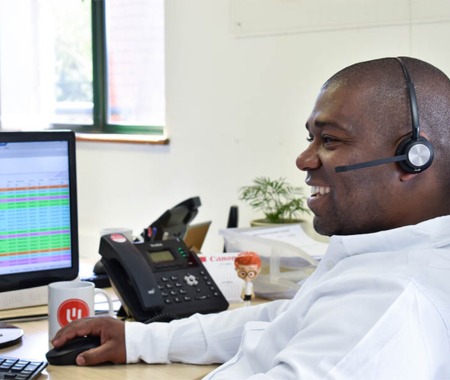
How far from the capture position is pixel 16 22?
211 inches

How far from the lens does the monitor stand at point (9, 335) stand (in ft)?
5.42

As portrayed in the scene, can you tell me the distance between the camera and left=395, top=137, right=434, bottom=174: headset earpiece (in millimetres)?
1218

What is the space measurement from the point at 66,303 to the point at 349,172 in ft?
2.31

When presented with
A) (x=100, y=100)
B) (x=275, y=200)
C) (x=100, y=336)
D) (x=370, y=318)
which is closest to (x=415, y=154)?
(x=370, y=318)

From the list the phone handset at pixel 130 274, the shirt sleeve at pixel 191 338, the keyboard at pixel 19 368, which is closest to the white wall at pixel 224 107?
the phone handset at pixel 130 274

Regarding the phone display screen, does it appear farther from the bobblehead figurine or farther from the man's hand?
the man's hand

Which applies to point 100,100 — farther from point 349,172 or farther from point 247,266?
point 349,172

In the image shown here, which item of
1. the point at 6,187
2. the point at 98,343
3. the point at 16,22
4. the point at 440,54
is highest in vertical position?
the point at 16,22

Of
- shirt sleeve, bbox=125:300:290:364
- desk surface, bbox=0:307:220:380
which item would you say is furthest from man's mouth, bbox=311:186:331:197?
desk surface, bbox=0:307:220:380

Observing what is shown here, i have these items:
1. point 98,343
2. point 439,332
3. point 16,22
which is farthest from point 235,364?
point 16,22

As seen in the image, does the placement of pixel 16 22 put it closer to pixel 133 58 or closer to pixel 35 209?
pixel 133 58

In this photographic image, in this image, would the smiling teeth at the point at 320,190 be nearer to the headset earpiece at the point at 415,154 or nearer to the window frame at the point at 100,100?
the headset earpiece at the point at 415,154

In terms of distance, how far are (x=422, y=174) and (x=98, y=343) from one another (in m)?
0.72

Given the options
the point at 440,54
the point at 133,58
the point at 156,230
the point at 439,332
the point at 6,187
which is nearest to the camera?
the point at 439,332
